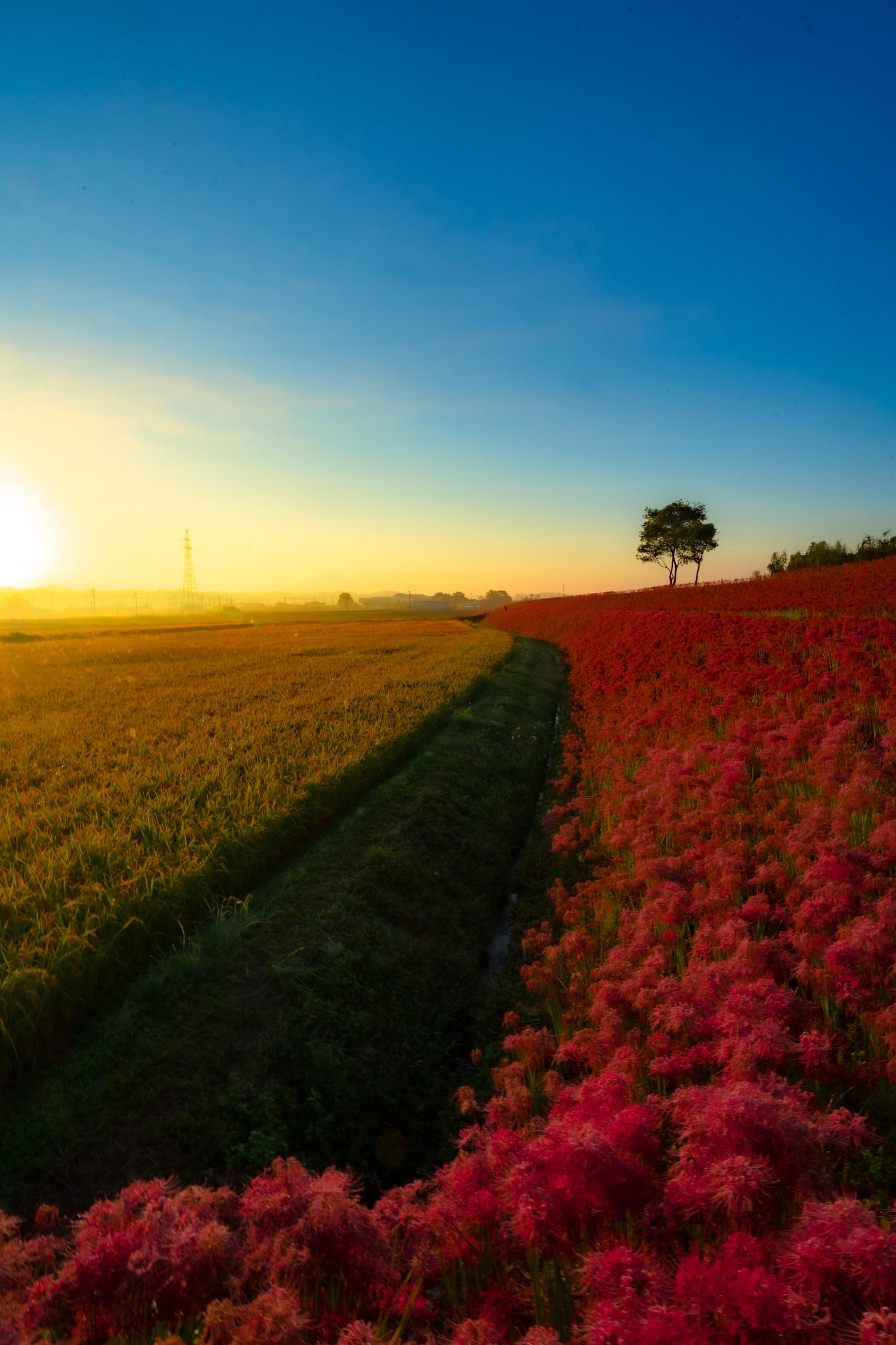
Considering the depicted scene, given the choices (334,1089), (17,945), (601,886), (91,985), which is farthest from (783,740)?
(17,945)

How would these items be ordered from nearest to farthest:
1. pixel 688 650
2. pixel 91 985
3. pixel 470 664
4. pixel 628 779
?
pixel 91 985, pixel 628 779, pixel 688 650, pixel 470 664

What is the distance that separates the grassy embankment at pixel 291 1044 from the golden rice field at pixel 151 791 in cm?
45

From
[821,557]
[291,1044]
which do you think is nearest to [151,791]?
[291,1044]

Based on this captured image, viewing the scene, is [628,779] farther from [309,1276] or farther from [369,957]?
[309,1276]

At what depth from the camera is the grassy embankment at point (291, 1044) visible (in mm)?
4117

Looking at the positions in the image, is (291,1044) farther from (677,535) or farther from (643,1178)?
(677,535)

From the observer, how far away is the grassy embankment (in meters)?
4.12

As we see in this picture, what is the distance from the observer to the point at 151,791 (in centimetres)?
927

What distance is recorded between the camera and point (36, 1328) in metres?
2.44

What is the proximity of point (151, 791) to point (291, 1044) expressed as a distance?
5.42m

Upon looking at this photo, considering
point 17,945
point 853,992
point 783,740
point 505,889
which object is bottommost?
point 505,889

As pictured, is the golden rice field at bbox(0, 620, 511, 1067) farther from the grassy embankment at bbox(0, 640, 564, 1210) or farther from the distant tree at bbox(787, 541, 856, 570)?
the distant tree at bbox(787, 541, 856, 570)

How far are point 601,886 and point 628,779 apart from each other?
3034 millimetres

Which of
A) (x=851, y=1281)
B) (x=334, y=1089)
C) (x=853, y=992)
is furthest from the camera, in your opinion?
(x=334, y=1089)
